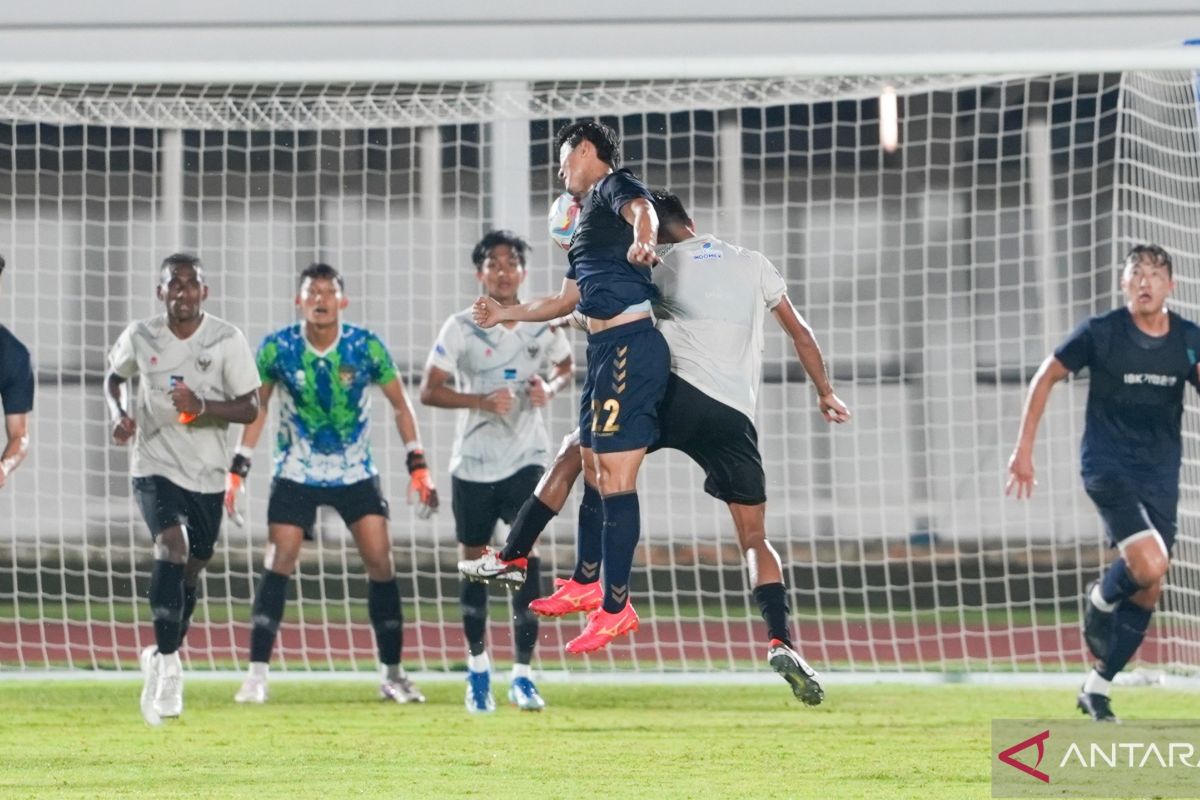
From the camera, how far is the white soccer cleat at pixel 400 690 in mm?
7918

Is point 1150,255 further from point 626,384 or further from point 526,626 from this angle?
point 526,626

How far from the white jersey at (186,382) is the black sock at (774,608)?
2.77 metres

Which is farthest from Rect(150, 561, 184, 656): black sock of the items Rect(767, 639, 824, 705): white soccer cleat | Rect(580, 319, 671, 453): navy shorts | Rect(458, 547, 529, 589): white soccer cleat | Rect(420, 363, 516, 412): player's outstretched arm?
Rect(767, 639, 824, 705): white soccer cleat

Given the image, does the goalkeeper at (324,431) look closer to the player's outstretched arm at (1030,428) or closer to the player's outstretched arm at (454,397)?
the player's outstretched arm at (454,397)

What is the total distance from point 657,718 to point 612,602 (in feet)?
7.43

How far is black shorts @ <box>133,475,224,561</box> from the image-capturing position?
7117mm

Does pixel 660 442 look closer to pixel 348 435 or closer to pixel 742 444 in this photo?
pixel 742 444

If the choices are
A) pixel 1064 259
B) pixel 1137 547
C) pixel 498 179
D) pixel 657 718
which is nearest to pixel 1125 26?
pixel 1064 259

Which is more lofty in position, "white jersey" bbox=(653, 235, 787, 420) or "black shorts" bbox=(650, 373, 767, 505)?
"white jersey" bbox=(653, 235, 787, 420)

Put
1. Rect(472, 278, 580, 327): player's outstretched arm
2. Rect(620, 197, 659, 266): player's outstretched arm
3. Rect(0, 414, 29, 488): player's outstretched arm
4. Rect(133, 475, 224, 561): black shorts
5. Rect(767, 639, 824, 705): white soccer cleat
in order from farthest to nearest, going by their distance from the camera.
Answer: Rect(133, 475, 224, 561): black shorts, Rect(0, 414, 29, 488): player's outstretched arm, Rect(472, 278, 580, 327): player's outstretched arm, Rect(767, 639, 824, 705): white soccer cleat, Rect(620, 197, 659, 266): player's outstretched arm

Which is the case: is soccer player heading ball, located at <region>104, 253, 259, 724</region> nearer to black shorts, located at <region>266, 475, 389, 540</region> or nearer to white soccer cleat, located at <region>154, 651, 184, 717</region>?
white soccer cleat, located at <region>154, 651, 184, 717</region>

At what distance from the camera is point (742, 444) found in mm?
5355

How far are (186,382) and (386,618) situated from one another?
1.44m

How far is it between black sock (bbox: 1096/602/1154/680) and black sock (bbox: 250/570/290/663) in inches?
142
